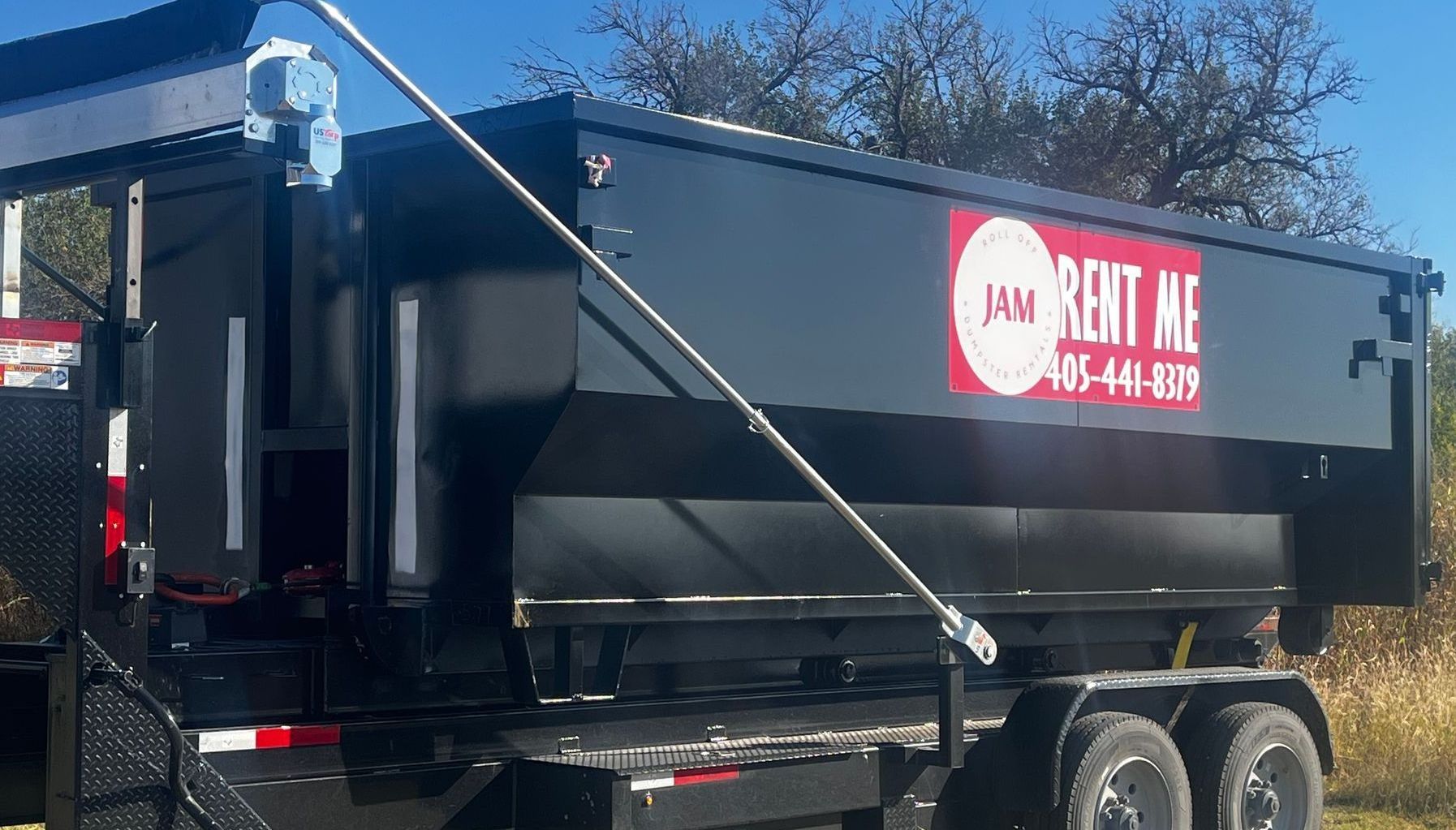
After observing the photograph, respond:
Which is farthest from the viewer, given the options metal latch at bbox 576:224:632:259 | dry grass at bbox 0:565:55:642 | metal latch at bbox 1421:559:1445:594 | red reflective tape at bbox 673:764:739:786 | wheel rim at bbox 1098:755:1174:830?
dry grass at bbox 0:565:55:642

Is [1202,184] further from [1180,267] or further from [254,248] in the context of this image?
[254,248]

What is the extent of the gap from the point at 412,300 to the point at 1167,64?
778 inches

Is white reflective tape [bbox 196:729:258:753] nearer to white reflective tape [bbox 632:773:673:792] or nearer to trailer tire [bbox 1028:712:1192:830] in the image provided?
white reflective tape [bbox 632:773:673:792]

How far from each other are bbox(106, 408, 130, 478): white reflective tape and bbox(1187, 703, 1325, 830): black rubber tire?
14.8ft

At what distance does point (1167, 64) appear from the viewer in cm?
2277

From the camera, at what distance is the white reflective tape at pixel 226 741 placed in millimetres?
4309

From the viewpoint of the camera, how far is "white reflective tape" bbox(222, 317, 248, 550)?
540 cm

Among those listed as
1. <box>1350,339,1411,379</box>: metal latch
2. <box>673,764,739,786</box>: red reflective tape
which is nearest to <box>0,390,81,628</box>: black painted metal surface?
<box>673,764,739,786</box>: red reflective tape

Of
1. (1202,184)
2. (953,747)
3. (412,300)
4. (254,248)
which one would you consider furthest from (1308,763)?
(1202,184)

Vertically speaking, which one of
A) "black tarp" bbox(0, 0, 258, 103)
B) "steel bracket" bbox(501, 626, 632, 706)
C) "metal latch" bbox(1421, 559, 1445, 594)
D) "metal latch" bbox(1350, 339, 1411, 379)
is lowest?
"steel bracket" bbox(501, 626, 632, 706)

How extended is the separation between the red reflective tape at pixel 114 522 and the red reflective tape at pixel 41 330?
361 millimetres

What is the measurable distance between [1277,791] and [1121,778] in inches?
43.4

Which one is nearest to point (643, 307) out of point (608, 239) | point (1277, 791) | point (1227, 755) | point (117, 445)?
point (608, 239)

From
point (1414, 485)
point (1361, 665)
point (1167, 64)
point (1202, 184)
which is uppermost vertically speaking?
point (1167, 64)
